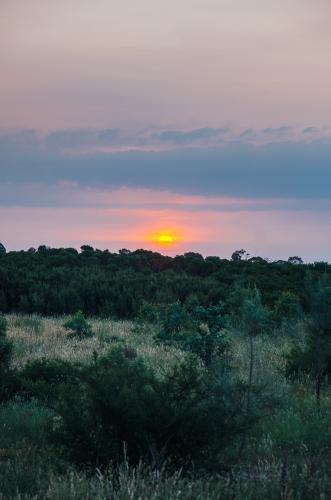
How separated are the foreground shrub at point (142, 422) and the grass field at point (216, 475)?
0.25m

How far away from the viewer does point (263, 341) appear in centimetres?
1891

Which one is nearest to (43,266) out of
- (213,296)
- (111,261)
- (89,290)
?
(111,261)

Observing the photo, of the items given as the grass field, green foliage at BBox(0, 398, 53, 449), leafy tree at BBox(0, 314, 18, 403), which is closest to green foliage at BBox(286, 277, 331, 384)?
the grass field

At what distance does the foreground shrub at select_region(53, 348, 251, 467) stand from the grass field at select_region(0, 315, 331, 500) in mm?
255

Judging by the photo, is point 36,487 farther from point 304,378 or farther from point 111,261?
point 111,261

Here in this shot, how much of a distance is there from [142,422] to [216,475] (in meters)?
0.86

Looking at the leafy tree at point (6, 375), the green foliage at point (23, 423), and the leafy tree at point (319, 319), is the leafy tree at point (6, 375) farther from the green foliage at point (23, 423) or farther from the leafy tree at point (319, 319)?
the leafy tree at point (319, 319)

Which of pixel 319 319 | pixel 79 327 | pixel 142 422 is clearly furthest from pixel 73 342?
pixel 142 422

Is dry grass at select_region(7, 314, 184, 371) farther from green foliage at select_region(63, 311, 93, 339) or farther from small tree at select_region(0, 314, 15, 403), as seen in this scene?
small tree at select_region(0, 314, 15, 403)

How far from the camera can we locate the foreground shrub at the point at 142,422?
634 cm

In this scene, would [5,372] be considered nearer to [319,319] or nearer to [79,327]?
[319,319]

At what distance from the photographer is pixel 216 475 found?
5.95 metres

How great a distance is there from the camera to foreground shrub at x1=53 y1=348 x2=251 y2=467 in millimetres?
6340

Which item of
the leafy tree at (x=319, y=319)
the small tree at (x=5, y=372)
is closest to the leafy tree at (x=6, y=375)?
the small tree at (x=5, y=372)
